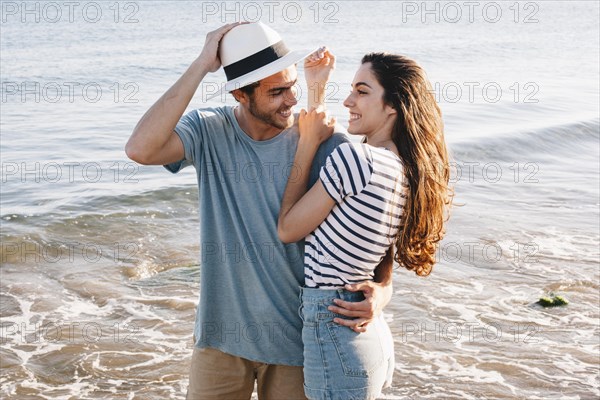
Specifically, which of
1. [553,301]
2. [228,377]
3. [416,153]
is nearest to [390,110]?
[416,153]

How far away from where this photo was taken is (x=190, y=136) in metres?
3.49

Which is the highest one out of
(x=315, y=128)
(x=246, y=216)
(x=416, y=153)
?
(x=315, y=128)

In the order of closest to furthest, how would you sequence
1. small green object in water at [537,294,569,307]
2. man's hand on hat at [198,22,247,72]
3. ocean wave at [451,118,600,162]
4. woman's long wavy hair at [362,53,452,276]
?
woman's long wavy hair at [362,53,452,276] → man's hand on hat at [198,22,247,72] → small green object in water at [537,294,569,307] → ocean wave at [451,118,600,162]

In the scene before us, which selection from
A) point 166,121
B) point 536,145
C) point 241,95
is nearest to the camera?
point 166,121

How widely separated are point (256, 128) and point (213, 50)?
1.26 feet

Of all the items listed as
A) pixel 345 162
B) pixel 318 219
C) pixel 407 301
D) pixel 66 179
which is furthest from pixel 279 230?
pixel 66 179

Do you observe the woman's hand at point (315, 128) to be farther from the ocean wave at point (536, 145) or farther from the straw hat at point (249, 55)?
the ocean wave at point (536, 145)

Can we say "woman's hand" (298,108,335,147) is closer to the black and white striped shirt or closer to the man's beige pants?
the black and white striped shirt

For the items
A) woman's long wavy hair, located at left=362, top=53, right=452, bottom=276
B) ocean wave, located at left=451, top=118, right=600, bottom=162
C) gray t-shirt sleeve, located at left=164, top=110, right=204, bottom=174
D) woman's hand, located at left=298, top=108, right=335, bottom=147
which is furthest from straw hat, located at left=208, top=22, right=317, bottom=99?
ocean wave, located at left=451, top=118, right=600, bottom=162

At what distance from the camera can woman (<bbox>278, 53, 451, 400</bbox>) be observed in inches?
125

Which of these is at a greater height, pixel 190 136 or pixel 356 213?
pixel 190 136

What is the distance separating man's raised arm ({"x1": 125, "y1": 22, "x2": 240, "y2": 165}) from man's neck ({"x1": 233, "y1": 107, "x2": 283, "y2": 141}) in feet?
0.91

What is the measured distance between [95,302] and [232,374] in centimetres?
462

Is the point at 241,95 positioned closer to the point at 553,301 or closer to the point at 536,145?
the point at 553,301
